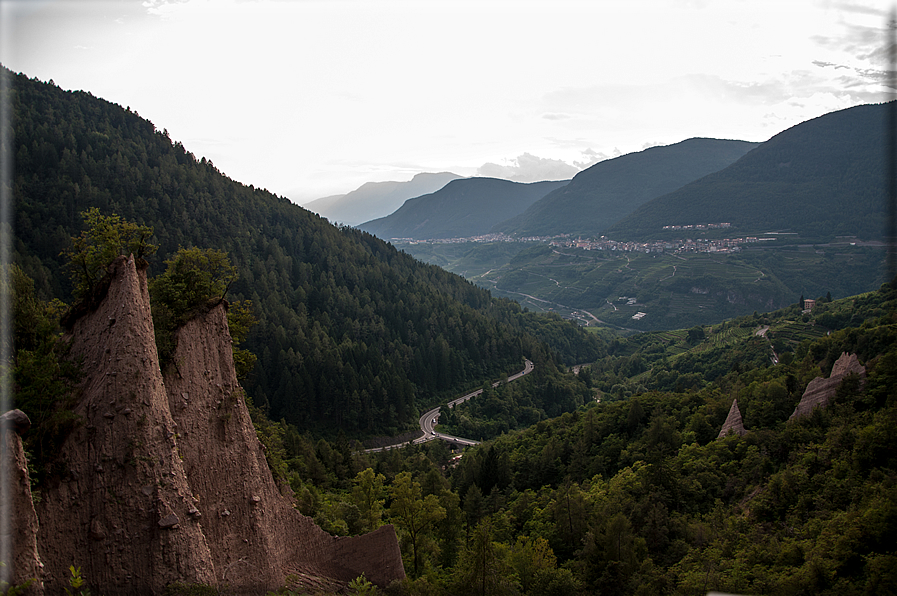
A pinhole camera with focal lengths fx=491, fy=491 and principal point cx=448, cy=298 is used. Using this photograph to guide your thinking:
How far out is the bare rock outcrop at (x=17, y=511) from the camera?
847 cm

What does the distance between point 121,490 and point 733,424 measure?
115ft

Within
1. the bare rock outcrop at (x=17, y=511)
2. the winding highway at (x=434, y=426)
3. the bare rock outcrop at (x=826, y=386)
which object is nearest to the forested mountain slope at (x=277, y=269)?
the winding highway at (x=434, y=426)

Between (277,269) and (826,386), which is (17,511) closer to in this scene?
(826,386)

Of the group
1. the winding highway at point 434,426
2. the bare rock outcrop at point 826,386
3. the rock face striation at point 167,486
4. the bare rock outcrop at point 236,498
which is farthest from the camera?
the winding highway at point 434,426

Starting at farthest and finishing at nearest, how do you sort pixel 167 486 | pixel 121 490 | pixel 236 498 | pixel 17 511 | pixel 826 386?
pixel 826 386, pixel 236 498, pixel 167 486, pixel 121 490, pixel 17 511

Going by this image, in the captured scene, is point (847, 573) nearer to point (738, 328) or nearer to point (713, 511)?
point (713, 511)

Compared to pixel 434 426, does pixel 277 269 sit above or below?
above

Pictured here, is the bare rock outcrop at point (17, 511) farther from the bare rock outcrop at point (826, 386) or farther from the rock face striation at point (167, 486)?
the bare rock outcrop at point (826, 386)

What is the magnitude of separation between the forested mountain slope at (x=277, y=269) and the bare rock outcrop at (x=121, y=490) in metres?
60.3

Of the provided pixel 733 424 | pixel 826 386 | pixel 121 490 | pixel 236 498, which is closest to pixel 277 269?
pixel 733 424

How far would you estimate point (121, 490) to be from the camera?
38.8 feet

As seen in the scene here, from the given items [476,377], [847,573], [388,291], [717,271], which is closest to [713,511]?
[847,573]

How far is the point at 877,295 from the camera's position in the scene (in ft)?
219

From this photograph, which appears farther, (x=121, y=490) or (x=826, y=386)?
(x=826, y=386)
